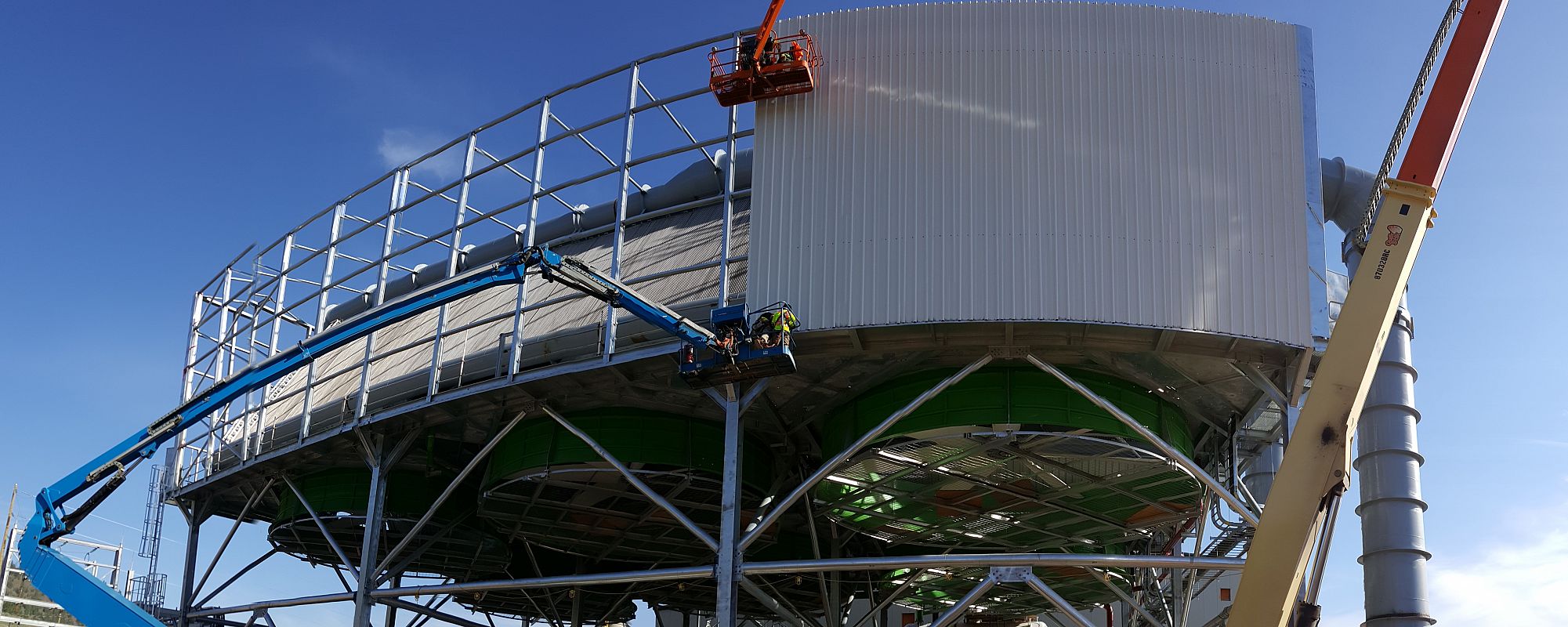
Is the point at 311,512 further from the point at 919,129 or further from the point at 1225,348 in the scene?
the point at 1225,348

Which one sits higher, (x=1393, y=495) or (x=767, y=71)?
(x=767, y=71)

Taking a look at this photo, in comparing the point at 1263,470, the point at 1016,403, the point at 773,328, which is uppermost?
the point at 1263,470

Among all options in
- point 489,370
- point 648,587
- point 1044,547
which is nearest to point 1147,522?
point 1044,547

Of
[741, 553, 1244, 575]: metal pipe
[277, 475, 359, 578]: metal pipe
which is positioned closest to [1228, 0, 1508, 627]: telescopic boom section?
[741, 553, 1244, 575]: metal pipe

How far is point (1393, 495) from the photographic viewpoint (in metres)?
27.0

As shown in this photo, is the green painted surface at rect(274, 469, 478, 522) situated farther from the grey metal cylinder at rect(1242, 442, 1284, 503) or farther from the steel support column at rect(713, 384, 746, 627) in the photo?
the grey metal cylinder at rect(1242, 442, 1284, 503)

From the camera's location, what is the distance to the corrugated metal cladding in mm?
25594

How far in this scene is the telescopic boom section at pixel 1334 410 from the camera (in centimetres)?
1453

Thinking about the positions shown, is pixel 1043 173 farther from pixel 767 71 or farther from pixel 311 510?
pixel 311 510

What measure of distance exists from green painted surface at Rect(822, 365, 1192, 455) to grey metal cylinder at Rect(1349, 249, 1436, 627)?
429 cm

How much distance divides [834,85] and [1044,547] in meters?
16.1

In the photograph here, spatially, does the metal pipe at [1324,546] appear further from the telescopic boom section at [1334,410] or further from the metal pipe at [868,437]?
the metal pipe at [868,437]

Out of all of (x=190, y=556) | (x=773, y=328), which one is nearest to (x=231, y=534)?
(x=190, y=556)

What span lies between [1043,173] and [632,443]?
11586 millimetres
